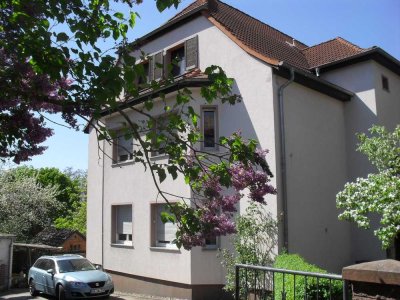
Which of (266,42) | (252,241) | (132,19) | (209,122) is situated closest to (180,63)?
(209,122)

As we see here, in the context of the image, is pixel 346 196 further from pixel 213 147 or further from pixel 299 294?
pixel 213 147

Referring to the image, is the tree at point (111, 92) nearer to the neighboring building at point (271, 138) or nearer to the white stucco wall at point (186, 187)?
the neighboring building at point (271, 138)

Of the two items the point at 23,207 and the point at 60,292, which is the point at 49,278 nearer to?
the point at 60,292

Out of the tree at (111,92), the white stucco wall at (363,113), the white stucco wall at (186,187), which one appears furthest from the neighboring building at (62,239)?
the tree at (111,92)

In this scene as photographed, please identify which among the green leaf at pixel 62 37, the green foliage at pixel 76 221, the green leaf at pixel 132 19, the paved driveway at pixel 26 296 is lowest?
the paved driveway at pixel 26 296

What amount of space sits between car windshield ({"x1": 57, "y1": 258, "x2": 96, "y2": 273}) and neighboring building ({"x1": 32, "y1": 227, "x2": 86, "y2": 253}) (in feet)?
41.5

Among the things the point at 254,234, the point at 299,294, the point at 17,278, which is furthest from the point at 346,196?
the point at 17,278

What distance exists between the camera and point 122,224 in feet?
57.3

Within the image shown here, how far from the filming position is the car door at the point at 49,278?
16016mm

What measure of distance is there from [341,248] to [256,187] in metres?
10.6

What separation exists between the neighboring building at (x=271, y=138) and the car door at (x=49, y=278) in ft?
6.76

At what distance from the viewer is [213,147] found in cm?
1427

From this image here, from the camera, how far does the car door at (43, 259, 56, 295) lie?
16.0 m

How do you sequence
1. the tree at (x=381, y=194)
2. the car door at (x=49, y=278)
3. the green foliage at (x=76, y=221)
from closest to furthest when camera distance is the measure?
the tree at (x=381, y=194) < the car door at (x=49, y=278) < the green foliage at (x=76, y=221)
